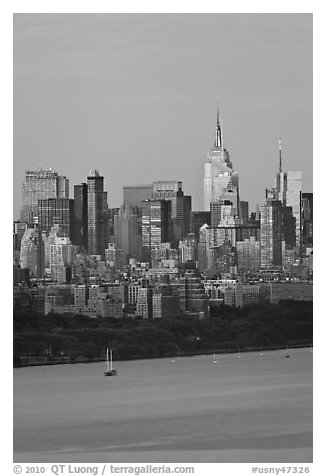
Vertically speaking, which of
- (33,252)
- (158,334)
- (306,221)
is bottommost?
(158,334)

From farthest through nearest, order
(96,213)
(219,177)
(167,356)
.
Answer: (167,356), (96,213), (219,177)

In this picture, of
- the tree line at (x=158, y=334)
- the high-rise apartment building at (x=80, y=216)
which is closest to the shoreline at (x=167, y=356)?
the tree line at (x=158, y=334)

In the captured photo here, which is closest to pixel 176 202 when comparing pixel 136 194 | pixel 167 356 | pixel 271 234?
pixel 136 194

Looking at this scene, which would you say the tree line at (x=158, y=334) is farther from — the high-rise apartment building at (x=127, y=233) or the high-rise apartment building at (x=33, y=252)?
the high-rise apartment building at (x=127, y=233)

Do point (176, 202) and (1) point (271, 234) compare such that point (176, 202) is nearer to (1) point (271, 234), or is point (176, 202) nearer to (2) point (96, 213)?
(2) point (96, 213)

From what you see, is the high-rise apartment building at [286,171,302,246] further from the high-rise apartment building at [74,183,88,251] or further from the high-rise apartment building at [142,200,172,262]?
the high-rise apartment building at [74,183,88,251]


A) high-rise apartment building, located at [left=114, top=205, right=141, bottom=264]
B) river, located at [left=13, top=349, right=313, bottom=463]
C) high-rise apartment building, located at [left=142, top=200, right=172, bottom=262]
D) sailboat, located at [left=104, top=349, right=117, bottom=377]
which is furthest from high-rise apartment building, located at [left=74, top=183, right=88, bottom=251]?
river, located at [left=13, top=349, right=313, bottom=463]
